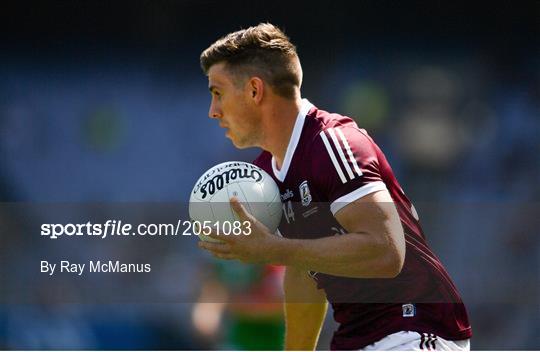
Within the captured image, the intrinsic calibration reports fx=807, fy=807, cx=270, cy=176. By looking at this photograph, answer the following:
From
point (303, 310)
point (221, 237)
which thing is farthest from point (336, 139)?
point (303, 310)

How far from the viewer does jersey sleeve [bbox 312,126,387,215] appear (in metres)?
3.16

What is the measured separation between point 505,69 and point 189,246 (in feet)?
10.7

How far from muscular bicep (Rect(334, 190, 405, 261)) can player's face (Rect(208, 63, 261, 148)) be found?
0.74 metres

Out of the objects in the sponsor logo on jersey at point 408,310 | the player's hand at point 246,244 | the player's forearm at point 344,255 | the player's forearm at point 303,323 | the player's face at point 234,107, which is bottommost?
the sponsor logo on jersey at point 408,310

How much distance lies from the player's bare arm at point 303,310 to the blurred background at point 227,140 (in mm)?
2851

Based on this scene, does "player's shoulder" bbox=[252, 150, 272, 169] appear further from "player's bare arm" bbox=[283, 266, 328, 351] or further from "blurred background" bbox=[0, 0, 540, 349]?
"blurred background" bbox=[0, 0, 540, 349]

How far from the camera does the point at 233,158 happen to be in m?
7.02

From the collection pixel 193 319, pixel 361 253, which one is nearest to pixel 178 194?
pixel 193 319

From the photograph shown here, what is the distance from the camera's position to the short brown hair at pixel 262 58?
3684 mm

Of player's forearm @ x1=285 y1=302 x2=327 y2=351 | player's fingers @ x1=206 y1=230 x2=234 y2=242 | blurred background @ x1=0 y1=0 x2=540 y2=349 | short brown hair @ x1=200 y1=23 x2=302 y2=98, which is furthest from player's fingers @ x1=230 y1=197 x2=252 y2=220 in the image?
blurred background @ x1=0 y1=0 x2=540 y2=349

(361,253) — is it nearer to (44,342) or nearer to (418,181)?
(418,181)
